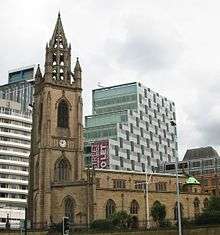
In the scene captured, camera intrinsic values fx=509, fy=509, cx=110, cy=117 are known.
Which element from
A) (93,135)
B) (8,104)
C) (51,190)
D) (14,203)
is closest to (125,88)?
(93,135)

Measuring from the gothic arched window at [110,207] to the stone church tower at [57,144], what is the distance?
414 cm

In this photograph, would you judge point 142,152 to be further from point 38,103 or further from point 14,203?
point 38,103

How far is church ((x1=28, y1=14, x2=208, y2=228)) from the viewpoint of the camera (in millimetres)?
85125

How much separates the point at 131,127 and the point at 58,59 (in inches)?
2584

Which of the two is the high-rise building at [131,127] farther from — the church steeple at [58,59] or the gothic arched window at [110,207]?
the gothic arched window at [110,207]

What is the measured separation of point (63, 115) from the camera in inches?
3743

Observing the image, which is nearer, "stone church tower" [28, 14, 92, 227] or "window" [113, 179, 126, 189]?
"stone church tower" [28, 14, 92, 227]

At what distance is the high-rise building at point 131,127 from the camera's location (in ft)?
501

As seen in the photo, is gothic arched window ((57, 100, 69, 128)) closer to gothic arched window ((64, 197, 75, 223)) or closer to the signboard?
gothic arched window ((64, 197, 75, 223))

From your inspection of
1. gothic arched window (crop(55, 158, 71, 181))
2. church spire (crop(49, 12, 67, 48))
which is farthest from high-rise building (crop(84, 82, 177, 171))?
gothic arched window (crop(55, 158, 71, 181))

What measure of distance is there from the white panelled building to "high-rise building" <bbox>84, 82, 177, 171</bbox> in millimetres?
19205

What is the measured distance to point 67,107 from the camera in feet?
315

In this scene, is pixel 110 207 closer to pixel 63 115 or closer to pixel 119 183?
pixel 119 183

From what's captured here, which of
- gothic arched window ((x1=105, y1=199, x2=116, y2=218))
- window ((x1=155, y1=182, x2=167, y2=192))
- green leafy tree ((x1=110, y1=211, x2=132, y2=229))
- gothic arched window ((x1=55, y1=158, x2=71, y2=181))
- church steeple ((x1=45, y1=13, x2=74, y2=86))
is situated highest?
church steeple ((x1=45, y1=13, x2=74, y2=86))
